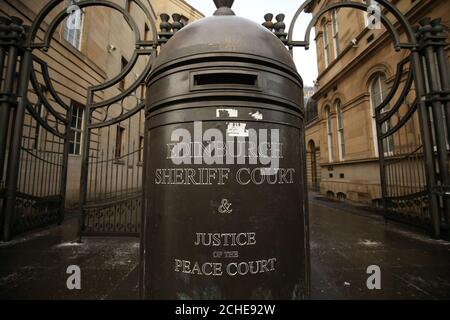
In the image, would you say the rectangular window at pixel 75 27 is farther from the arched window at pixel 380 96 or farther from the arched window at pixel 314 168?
the arched window at pixel 314 168

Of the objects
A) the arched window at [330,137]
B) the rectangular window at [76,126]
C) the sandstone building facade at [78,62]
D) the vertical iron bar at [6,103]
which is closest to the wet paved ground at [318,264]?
the vertical iron bar at [6,103]

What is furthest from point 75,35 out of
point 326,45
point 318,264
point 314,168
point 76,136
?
point 314,168

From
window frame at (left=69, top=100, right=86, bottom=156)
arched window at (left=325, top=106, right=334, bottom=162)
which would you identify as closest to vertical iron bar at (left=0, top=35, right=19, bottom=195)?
window frame at (left=69, top=100, right=86, bottom=156)

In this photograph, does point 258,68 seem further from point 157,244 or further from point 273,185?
point 157,244

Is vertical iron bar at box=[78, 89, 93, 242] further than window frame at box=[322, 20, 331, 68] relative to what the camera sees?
No

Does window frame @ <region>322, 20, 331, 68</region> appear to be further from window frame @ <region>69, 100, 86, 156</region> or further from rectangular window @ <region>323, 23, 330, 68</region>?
window frame @ <region>69, 100, 86, 156</region>

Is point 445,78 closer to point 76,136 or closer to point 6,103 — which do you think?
point 6,103

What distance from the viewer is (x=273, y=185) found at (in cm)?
166

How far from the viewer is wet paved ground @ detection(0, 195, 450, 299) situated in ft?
8.46

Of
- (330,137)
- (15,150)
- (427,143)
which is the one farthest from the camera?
(330,137)

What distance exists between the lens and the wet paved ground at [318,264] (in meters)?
2.58

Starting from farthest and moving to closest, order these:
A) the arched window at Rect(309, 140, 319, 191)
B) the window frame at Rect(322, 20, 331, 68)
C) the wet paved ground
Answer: the arched window at Rect(309, 140, 319, 191) < the window frame at Rect(322, 20, 331, 68) < the wet paved ground

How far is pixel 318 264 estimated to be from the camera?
3402mm

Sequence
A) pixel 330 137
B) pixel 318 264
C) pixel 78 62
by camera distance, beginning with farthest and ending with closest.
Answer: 1. pixel 330 137
2. pixel 78 62
3. pixel 318 264
